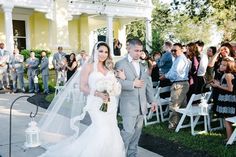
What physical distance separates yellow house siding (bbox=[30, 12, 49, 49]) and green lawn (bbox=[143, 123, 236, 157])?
1476cm

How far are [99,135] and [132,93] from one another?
83 cm

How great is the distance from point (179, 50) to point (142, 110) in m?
2.56

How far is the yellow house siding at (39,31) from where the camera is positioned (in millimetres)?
21531

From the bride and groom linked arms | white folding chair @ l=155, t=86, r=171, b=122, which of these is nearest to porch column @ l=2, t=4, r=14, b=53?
white folding chair @ l=155, t=86, r=171, b=122

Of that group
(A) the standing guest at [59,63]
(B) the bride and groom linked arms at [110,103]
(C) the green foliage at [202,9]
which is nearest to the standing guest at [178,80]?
(B) the bride and groom linked arms at [110,103]

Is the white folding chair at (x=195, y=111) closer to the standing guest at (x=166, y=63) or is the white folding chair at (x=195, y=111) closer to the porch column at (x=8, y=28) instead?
the standing guest at (x=166, y=63)

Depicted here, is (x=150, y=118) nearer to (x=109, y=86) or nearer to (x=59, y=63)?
(x=109, y=86)

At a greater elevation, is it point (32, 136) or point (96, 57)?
point (96, 57)

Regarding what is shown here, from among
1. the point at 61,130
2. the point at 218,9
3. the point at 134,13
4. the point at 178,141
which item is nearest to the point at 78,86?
the point at 61,130

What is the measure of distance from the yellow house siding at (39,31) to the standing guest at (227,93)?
16.4m

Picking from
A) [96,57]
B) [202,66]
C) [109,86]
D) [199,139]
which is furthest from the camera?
[202,66]

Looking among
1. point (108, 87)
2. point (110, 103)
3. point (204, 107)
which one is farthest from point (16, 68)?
point (108, 87)

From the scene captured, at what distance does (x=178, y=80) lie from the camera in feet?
25.2

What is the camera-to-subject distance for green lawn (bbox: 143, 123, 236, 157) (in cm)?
606
